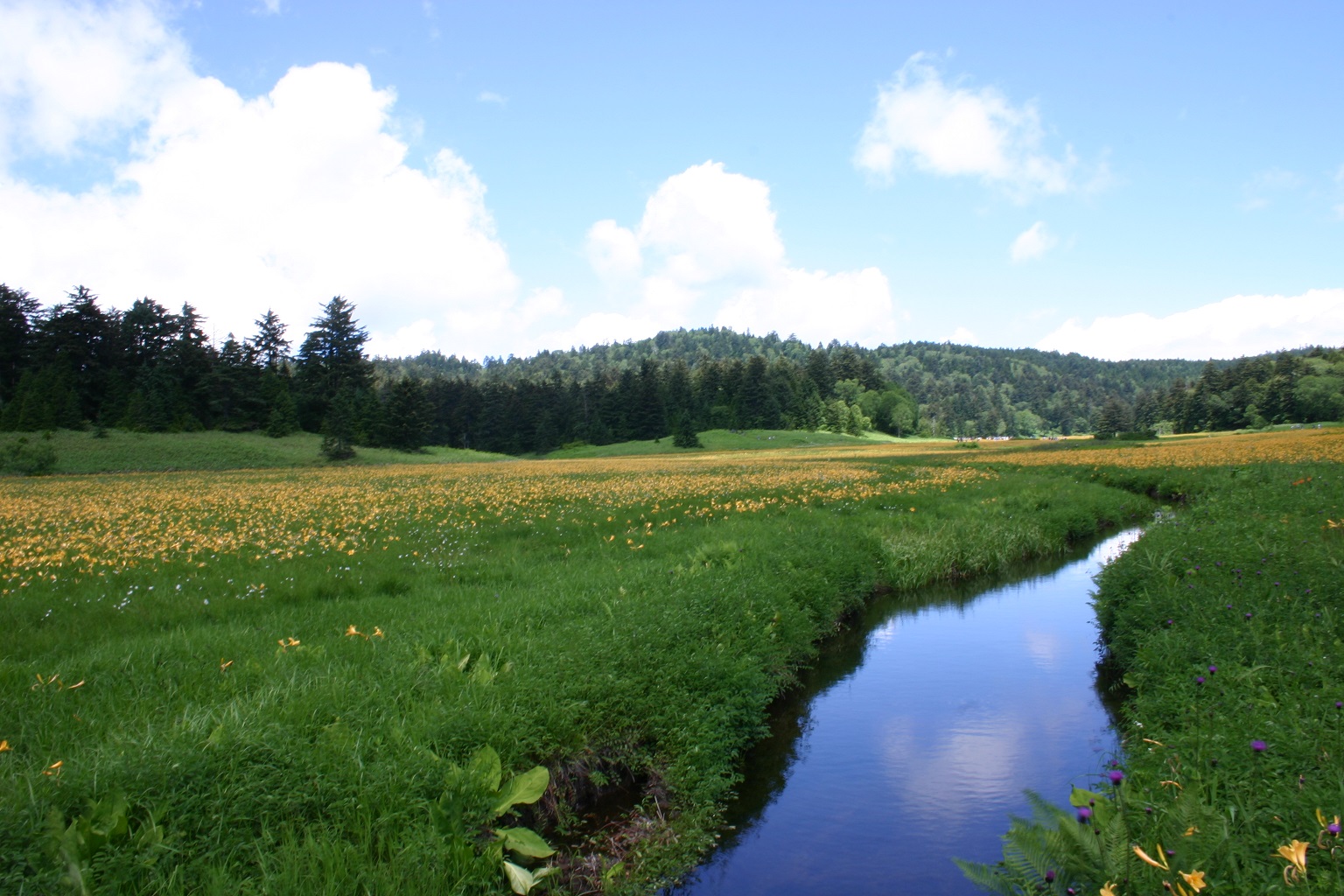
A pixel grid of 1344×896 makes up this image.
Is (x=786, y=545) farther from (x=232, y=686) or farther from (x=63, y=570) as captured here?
(x=63, y=570)

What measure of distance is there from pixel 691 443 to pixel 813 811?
73135 millimetres

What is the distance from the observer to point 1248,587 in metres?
7.58

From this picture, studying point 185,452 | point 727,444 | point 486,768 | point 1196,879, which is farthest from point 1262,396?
point 185,452

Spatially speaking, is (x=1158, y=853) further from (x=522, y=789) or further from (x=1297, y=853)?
Result: (x=522, y=789)

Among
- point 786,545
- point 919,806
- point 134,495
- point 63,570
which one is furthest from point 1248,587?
point 134,495

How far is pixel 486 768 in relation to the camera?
4.92 metres

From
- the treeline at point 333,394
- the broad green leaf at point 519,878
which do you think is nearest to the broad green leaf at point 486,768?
the broad green leaf at point 519,878

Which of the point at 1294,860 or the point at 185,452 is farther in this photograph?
the point at 185,452

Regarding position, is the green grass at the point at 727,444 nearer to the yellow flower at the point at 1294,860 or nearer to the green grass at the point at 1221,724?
the green grass at the point at 1221,724

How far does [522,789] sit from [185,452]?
184 ft

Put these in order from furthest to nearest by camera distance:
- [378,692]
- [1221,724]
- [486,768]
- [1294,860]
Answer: [378,692]
[486,768]
[1221,724]
[1294,860]

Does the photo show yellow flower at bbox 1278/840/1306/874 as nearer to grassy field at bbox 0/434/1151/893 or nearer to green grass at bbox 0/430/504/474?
grassy field at bbox 0/434/1151/893

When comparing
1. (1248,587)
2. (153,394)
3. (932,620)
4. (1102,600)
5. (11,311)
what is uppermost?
(11,311)

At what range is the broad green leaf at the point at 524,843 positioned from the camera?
466cm
